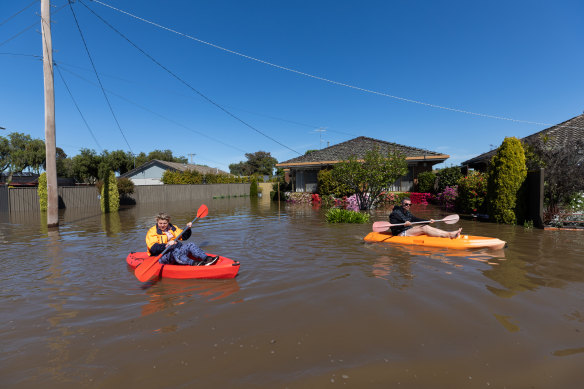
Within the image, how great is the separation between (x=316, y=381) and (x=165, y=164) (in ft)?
138

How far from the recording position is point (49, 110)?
11.9 m

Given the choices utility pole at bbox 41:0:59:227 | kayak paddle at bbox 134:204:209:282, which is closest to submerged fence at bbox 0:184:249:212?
utility pole at bbox 41:0:59:227

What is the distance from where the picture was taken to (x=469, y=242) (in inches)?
274

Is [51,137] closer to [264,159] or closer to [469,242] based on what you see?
[469,242]

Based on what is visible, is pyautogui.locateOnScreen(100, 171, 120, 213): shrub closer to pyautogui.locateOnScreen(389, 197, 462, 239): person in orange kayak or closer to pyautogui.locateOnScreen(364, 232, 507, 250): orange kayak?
pyautogui.locateOnScreen(364, 232, 507, 250): orange kayak

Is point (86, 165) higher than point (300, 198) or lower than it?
higher

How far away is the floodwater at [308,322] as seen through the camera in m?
2.73

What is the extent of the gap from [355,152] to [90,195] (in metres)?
20.9

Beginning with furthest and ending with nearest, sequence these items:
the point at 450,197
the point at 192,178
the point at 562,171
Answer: the point at 192,178, the point at 450,197, the point at 562,171

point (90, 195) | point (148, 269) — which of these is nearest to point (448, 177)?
point (148, 269)

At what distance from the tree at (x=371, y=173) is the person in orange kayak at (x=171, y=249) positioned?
11.0 meters

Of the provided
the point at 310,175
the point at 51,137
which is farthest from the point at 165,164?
the point at 51,137

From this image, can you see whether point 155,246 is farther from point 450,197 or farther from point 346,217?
point 450,197

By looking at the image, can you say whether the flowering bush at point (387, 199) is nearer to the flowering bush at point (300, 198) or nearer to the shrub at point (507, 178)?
the flowering bush at point (300, 198)
